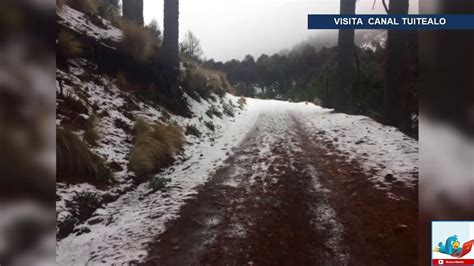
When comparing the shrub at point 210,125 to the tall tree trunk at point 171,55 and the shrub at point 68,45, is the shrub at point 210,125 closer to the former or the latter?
the tall tree trunk at point 171,55

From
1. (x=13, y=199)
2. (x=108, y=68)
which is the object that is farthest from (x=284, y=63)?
(x=108, y=68)

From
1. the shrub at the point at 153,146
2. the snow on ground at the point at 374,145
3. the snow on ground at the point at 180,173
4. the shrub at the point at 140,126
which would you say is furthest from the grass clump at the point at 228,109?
the shrub at the point at 140,126

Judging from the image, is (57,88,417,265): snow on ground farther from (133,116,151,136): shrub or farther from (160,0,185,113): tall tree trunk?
(160,0,185,113): tall tree trunk

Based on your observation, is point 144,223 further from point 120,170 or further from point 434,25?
point 434,25

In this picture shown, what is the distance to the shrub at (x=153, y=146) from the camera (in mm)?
4840

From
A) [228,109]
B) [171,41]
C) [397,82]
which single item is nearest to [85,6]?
[171,41]

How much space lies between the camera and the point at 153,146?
523 centimetres

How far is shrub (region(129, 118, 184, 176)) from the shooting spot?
4.84 meters

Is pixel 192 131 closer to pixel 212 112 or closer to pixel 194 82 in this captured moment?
pixel 212 112

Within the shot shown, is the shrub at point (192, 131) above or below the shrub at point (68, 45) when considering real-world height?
below

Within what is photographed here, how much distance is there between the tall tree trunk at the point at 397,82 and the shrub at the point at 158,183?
3.67m

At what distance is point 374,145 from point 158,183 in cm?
312

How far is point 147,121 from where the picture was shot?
6121 millimetres

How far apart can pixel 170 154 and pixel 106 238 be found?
2585mm
